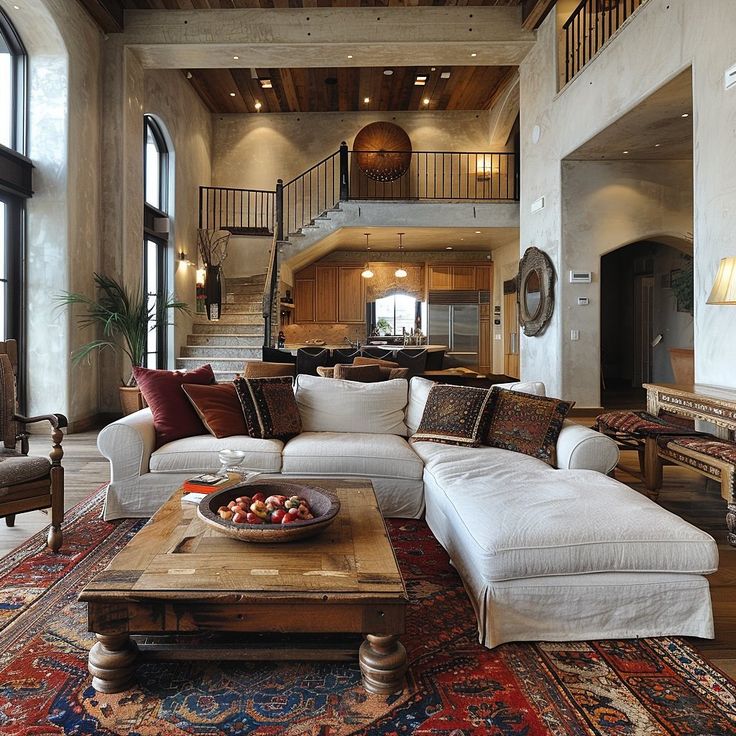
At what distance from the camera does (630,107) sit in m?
5.49

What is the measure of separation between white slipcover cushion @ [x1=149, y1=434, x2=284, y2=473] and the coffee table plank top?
1.09 metres

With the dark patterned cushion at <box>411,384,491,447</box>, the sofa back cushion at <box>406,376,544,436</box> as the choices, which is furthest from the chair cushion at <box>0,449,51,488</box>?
the sofa back cushion at <box>406,376,544,436</box>

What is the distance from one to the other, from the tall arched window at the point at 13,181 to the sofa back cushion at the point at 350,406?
3.77m

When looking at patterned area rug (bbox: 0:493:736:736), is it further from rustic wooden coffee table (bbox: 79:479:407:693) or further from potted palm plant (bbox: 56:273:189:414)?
potted palm plant (bbox: 56:273:189:414)

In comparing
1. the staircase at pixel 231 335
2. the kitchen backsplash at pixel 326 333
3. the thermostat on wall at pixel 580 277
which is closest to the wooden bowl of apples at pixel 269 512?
the thermostat on wall at pixel 580 277

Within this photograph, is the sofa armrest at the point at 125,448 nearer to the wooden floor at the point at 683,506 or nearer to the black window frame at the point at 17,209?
the wooden floor at the point at 683,506

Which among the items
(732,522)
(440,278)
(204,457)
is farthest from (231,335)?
(732,522)

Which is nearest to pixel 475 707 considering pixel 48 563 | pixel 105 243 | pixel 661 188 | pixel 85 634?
pixel 85 634

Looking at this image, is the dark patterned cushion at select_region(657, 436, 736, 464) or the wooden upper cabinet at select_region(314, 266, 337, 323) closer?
the dark patterned cushion at select_region(657, 436, 736, 464)

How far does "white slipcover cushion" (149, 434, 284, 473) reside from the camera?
11.2 feet

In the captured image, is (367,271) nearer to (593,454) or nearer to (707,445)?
(707,445)

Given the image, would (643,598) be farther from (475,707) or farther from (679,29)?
(679,29)

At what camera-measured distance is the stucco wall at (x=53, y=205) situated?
20.0 ft

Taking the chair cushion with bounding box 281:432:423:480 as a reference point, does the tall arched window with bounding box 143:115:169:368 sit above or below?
above
